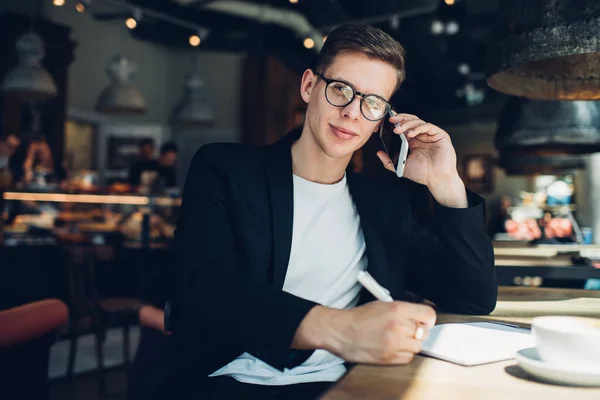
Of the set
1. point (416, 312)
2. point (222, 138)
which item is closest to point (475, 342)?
point (416, 312)

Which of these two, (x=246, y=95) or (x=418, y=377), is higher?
(x=246, y=95)

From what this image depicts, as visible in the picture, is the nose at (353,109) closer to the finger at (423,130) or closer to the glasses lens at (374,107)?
the glasses lens at (374,107)

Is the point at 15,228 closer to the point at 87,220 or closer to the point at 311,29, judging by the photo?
the point at 87,220

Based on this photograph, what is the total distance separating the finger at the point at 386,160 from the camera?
5.64 ft

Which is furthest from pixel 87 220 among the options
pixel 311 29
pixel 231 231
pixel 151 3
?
pixel 231 231

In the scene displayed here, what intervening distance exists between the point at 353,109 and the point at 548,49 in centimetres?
56

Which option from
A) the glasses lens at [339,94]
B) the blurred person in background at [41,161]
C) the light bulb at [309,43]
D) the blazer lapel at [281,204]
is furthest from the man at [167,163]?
the glasses lens at [339,94]

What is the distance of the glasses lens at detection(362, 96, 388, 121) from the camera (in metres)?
1.52

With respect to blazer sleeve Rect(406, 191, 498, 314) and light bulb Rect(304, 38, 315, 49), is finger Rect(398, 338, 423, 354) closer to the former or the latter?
blazer sleeve Rect(406, 191, 498, 314)

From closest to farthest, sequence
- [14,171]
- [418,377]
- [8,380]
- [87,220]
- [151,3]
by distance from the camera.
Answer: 1. [418,377]
2. [8,380]
3. [14,171]
4. [151,3]
5. [87,220]

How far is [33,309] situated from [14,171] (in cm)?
490

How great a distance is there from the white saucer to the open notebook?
11 cm

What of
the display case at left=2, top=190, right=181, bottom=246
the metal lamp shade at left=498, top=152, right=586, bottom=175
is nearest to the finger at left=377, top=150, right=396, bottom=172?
the metal lamp shade at left=498, top=152, right=586, bottom=175

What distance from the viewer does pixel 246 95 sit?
11695 mm
